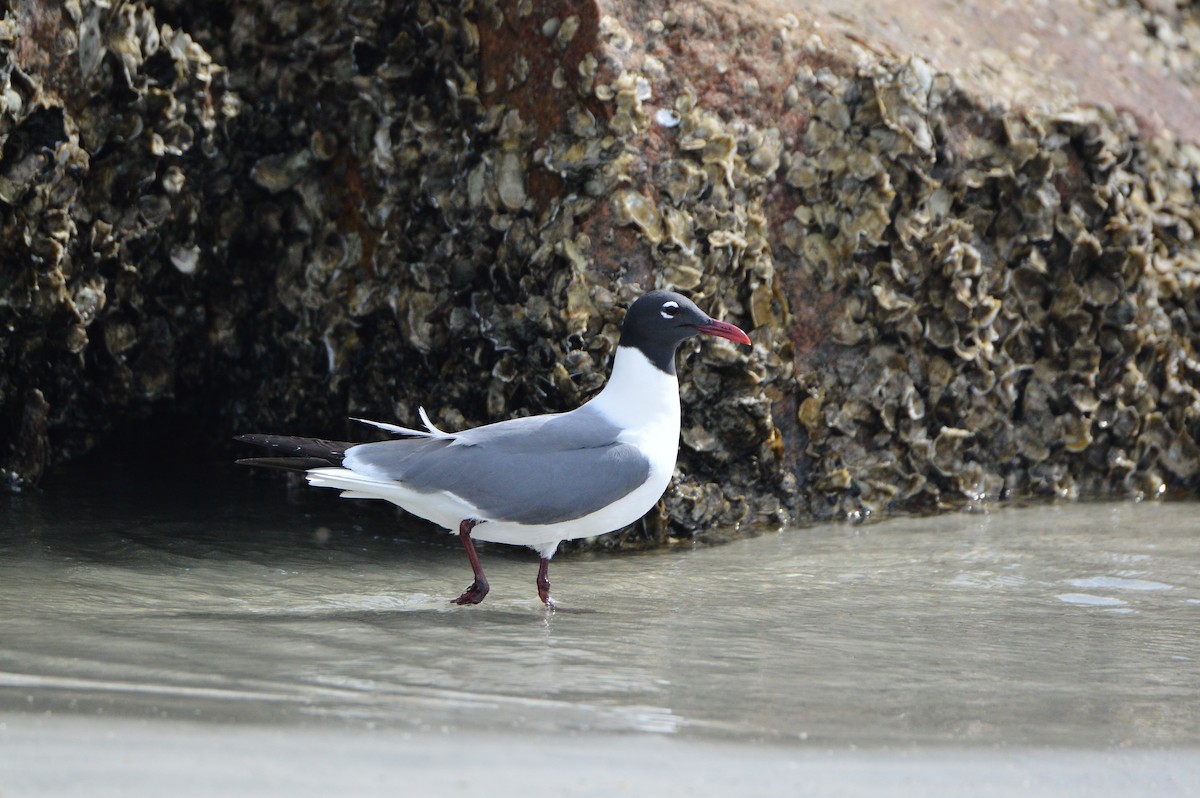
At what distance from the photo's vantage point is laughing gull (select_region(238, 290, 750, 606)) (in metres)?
4.96

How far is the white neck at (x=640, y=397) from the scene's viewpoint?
5273 mm

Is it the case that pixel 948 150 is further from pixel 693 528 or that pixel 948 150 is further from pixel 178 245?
pixel 178 245

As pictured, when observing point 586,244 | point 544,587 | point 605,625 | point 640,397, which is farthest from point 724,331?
point 605,625

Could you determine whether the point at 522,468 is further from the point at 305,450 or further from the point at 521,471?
the point at 305,450

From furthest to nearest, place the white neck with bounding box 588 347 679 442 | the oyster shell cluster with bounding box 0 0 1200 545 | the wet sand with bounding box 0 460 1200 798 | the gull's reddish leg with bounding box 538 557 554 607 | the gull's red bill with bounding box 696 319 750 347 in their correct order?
the oyster shell cluster with bounding box 0 0 1200 545, the gull's red bill with bounding box 696 319 750 347, the white neck with bounding box 588 347 679 442, the gull's reddish leg with bounding box 538 557 554 607, the wet sand with bounding box 0 460 1200 798

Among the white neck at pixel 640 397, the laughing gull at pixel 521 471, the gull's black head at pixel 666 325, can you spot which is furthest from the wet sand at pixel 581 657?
the gull's black head at pixel 666 325

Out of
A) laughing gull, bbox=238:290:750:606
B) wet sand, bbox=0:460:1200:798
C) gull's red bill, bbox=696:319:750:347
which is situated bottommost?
wet sand, bbox=0:460:1200:798

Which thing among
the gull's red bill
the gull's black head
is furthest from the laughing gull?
the gull's red bill

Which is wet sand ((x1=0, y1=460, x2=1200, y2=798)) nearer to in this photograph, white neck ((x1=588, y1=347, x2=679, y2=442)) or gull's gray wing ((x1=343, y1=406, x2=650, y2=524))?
gull's gray wing ((x1=343, y1=406, x2=650, y2=524))

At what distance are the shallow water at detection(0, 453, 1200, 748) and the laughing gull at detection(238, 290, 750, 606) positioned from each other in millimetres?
295

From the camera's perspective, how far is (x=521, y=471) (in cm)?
500

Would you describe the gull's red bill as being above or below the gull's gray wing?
above

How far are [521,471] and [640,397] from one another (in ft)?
2.01

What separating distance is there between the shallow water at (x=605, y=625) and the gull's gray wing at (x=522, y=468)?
38 centimetres
